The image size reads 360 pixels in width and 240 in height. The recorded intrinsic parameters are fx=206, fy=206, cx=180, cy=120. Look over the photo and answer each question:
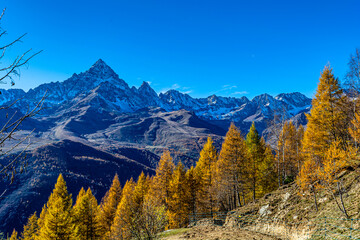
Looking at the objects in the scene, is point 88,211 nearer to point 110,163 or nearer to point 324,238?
point 324,238

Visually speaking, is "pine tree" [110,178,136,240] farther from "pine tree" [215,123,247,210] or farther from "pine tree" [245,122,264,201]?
"pine tree" [245,122,264,201]

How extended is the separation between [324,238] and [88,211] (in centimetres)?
3019

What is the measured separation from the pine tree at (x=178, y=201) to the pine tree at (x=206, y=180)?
2.68 m

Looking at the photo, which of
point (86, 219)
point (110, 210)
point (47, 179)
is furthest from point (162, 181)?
point (47, 179)

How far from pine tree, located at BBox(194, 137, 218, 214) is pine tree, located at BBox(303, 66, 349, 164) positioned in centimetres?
1501

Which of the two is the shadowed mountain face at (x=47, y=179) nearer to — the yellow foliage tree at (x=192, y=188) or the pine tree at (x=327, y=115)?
the yellow foliage tree at (x=192, y=188)

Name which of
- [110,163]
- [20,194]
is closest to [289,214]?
[20,194]

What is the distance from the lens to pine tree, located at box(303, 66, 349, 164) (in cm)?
2406

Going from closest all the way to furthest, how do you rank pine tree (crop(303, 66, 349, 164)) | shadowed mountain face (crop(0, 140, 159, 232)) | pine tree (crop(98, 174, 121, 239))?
pine tree (crop(303, 66, 349, 164)) → pine tree (crop(98, 174, 121, 239)) → shadowed mountain face (crop(0, 140, 159, 232))

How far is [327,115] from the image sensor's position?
955 inches

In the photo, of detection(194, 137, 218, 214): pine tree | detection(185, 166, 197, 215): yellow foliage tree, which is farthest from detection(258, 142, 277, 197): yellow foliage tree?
detection(185, 166, 197, 215): yellow foliage tree

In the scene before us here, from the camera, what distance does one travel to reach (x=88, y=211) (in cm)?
3133

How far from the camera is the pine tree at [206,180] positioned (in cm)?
3238

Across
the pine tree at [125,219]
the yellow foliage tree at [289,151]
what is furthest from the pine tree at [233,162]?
the pine tree at [125,219]
